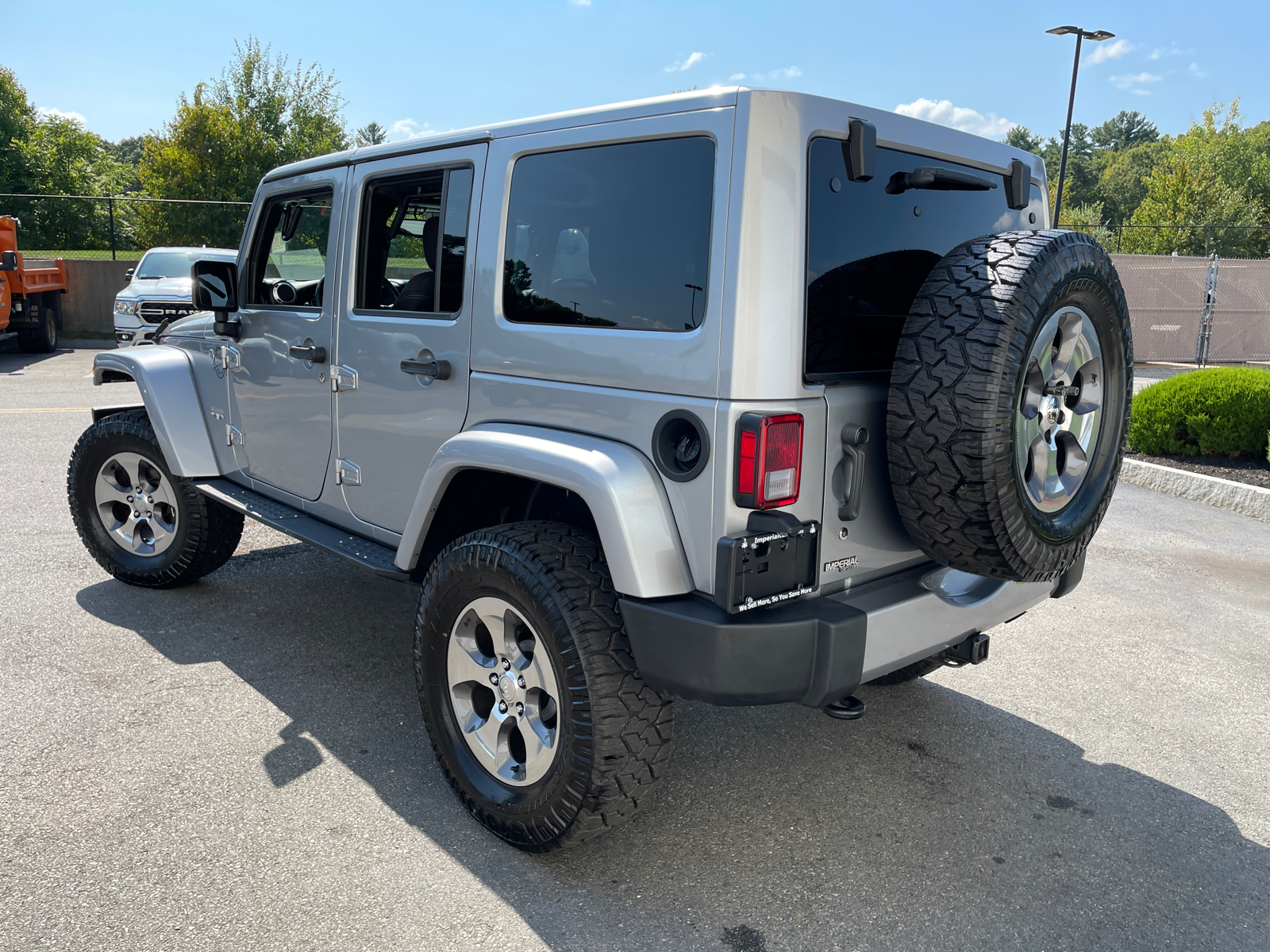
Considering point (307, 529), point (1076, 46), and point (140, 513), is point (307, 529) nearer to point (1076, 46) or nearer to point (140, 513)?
point (140, 513)

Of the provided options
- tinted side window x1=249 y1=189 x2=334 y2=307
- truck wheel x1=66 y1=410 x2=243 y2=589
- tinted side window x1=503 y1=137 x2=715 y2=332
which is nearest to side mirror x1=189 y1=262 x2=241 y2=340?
tinted side window x1=249 y1=189 x2=334 y2=307

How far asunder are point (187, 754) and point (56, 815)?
453 mm

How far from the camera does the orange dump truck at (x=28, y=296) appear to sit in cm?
1384

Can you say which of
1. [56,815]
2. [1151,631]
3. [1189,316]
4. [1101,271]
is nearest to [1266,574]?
[1151,631]

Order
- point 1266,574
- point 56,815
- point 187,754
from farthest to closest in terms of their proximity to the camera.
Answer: point 1266,574 → point 187,754 → point 56,815

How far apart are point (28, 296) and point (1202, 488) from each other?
16.5 meters

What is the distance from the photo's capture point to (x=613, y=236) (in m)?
2.67

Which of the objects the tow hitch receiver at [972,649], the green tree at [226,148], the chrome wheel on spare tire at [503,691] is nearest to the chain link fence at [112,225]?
the green tree at [226,148]

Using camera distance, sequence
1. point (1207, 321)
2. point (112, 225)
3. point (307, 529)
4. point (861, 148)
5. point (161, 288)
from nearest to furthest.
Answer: point (861, 148)
point (307, 529)
point (161, 288)
point (1207, 321)
point (112, 225)

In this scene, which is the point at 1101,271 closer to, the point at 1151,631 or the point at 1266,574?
the point at 1151,631

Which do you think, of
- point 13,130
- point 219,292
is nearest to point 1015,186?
point 219,292

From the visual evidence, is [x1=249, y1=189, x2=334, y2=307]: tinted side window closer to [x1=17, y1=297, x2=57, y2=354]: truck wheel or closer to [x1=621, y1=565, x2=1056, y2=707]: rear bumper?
[x1=621, y1=565, x2=1056, y2=707]: rear bumper

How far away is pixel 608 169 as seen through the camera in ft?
8.81

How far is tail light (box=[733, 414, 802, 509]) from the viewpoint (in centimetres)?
232
